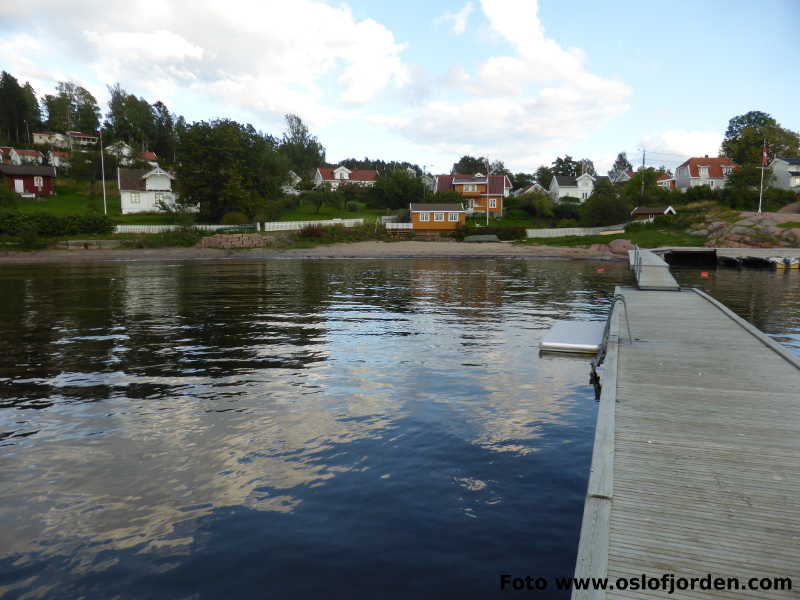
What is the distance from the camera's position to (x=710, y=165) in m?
108

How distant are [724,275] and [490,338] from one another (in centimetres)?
3696

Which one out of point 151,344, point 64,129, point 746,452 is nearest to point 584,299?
point 151,344

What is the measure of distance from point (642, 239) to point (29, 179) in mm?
93820

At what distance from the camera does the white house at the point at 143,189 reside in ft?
284

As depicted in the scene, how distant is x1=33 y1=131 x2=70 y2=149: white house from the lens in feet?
419

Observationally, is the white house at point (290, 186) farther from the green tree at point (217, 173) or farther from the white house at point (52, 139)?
the white house at point (52, 139)

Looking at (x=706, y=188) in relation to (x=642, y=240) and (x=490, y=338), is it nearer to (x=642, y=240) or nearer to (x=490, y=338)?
(x=642, y=240)

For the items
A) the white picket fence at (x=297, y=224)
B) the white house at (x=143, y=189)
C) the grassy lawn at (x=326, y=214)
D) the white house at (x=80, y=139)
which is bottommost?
the white picket fence at (x=297, y=224)

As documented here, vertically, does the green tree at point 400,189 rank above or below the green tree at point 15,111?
below

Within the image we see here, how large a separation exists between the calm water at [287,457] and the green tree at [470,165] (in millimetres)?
132716

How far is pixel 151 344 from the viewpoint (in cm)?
1936

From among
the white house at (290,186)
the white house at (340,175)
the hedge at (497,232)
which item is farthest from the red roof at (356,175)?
the hedge at (497,232)

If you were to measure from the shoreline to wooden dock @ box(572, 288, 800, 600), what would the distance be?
55.7 metres

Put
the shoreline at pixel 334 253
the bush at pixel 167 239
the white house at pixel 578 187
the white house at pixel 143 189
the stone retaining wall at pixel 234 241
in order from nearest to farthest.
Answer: the shoreline at pixel 334 253 < the bush at pixel 167 239 < the stone retaining wall at pixel 234 241 < the white house at pixel 143 189 < the white house at pixel 578 187
